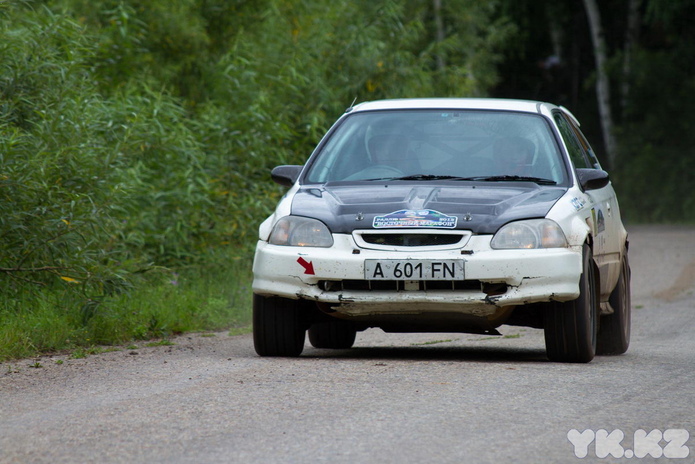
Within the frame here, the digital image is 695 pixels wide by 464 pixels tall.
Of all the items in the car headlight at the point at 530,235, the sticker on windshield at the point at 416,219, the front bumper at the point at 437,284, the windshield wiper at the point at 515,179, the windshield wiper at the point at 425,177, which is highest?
the windshield wiper at the point at 425,177

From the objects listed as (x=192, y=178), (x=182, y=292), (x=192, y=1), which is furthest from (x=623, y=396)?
(x=192, y=1)

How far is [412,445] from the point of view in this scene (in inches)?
202

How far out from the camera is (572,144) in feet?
31.0

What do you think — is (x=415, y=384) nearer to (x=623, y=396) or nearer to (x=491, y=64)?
(x=623, y=396)

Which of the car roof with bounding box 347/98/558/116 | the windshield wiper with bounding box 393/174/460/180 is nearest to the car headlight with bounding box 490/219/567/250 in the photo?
the windshield wiper with bounding box 393/174/460/180

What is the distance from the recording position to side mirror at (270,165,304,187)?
8914 millimetres

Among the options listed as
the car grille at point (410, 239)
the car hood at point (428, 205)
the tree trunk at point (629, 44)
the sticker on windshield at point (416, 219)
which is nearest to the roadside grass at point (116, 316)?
the car hood at point (428, 205)

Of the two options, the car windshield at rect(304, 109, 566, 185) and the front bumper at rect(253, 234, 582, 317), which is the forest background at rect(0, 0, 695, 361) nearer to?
the front bumper at rect(253, 234, 582, 317)

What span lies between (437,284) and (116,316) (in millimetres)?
3039

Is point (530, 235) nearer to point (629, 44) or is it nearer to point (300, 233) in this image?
point (300, 233)

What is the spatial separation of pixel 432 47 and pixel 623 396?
14.3 m

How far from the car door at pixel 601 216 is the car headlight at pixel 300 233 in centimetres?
178

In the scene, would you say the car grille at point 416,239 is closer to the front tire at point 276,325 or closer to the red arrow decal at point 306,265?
the red arrow decal at point 306,265

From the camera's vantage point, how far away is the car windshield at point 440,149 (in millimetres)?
8656
